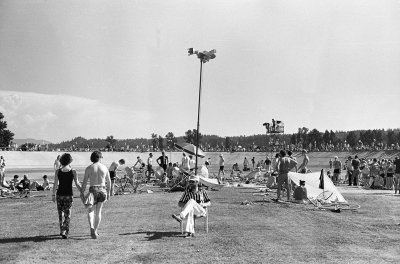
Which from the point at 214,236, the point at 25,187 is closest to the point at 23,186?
the point at 25,187

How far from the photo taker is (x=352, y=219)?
45.4 ft

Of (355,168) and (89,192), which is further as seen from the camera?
(355,168)

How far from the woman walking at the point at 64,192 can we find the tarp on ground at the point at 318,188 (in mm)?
10636

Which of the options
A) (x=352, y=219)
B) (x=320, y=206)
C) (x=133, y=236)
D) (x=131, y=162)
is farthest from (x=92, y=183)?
(x=131, y=162)

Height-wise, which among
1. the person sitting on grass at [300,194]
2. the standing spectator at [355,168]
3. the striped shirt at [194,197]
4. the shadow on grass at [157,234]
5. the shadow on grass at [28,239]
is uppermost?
the standing spectator at [355,168]

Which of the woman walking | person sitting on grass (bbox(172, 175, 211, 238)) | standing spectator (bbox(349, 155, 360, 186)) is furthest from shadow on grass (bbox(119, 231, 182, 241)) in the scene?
standing spectator (bbox(349, 155, 360, 186))

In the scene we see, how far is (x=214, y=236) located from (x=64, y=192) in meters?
3.48

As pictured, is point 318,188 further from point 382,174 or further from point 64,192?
point 64,192

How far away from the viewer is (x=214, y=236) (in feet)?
33.8

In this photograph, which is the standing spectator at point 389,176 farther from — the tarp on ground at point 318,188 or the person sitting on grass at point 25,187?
the person sitting on grass at point 25,187

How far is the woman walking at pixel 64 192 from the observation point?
9.88m

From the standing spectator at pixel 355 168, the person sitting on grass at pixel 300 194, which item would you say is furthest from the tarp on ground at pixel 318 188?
the standing spectator at pixel 355 168

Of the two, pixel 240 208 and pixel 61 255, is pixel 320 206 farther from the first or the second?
pixel 61 255

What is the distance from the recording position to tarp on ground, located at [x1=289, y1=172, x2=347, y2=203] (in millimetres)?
17812
